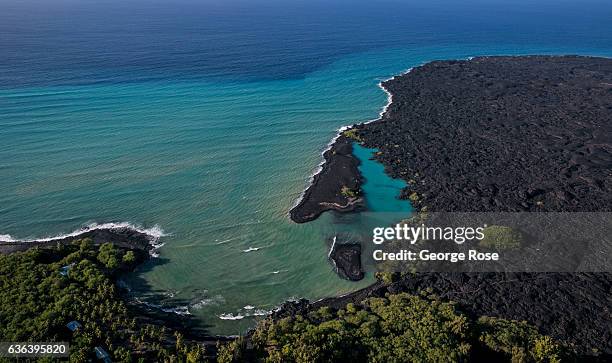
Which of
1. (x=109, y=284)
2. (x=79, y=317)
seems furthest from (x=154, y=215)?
(x=79, y=317)

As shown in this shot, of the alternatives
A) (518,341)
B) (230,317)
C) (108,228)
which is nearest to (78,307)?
(230,317)

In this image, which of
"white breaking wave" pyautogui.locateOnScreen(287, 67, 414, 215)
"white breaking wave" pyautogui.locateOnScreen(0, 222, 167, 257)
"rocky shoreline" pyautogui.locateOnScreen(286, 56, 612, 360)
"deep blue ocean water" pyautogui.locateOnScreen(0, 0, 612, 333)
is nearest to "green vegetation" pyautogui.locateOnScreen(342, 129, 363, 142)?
"rocky shoreline" pyautogui.locateOnScreen(286, 56, 612, 360)

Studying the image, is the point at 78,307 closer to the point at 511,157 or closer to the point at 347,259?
the point at 347,259

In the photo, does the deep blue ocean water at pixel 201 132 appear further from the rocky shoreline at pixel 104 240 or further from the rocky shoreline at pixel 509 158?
the rocky shoreline at pixel 509 158

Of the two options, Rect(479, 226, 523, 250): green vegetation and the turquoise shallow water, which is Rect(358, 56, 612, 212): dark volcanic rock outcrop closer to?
Rect(479, 226, 523, 250): green vegetation

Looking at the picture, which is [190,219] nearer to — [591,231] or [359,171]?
[359,171]

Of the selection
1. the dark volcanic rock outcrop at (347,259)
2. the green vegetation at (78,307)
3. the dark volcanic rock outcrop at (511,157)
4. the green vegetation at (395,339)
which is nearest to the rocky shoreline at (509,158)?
the dark volcanic rock outcrop at (511,157)
